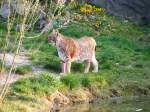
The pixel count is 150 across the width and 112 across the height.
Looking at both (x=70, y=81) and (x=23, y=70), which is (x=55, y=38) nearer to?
(x=23, y=70)

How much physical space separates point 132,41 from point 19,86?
947cm

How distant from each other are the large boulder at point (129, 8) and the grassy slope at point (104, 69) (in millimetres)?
1528

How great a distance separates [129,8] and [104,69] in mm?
9140

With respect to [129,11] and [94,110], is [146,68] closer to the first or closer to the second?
[94,110]

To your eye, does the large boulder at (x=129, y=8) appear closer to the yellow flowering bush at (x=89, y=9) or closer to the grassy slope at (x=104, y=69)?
the yellow flowering bush at (x=89, y=9)

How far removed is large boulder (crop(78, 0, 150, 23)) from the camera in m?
27.2

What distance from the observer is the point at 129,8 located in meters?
27.7

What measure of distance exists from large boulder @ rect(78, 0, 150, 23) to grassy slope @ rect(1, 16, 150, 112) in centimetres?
153

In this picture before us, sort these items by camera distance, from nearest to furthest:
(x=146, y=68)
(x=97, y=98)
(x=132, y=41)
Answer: (x=97, y=98) → (x=146, y=68) → (x=132, y=41)

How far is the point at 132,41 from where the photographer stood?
23766mm

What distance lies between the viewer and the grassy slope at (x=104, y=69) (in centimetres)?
1530

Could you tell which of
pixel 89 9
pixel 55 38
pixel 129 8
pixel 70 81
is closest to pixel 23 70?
pixel 55 38

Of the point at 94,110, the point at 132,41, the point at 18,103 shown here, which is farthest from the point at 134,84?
the point at 132,41

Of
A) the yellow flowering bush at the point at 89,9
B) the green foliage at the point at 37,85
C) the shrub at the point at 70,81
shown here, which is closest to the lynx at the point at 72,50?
the shrub at the point at 70,81
